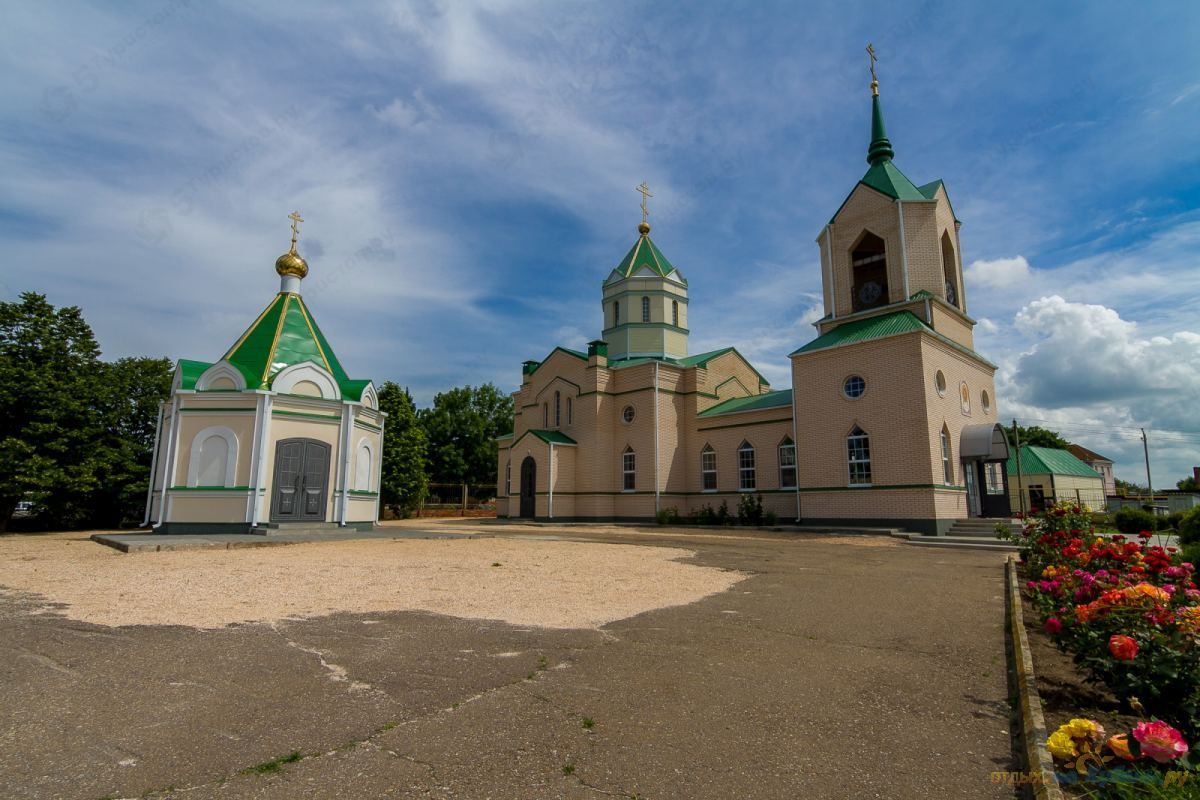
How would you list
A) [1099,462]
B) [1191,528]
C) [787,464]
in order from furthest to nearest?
[1099,462]
[787,464]
[1191,528]

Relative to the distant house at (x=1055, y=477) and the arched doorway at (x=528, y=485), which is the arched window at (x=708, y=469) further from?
the distant house at (x=1055, y=477)

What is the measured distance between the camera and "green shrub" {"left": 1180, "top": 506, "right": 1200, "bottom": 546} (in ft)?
32.9

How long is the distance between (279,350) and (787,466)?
58.6ft

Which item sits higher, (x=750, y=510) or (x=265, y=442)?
(x=265, y=442)

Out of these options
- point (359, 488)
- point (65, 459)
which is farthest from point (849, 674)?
point (65, 459)

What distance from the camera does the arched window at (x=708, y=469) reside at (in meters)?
26.8

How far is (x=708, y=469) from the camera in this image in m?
27.0

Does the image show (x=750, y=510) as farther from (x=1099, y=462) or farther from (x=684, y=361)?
(x=1099, y=462)

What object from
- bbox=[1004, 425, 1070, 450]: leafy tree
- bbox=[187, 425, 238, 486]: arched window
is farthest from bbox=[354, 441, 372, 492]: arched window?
bbox=[1004, 425, 1070, 450]: leafy tree

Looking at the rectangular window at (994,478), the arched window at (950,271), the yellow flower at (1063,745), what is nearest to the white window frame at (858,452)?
the rectangular window at (994,478)

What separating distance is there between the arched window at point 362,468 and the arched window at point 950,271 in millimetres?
21020

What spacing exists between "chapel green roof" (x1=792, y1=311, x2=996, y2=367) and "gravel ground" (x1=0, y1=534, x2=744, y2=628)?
450 inches

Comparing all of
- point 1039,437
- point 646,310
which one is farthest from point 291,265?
point 1039,437

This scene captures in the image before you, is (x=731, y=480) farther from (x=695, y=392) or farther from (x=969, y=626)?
(x=969, y=626)
